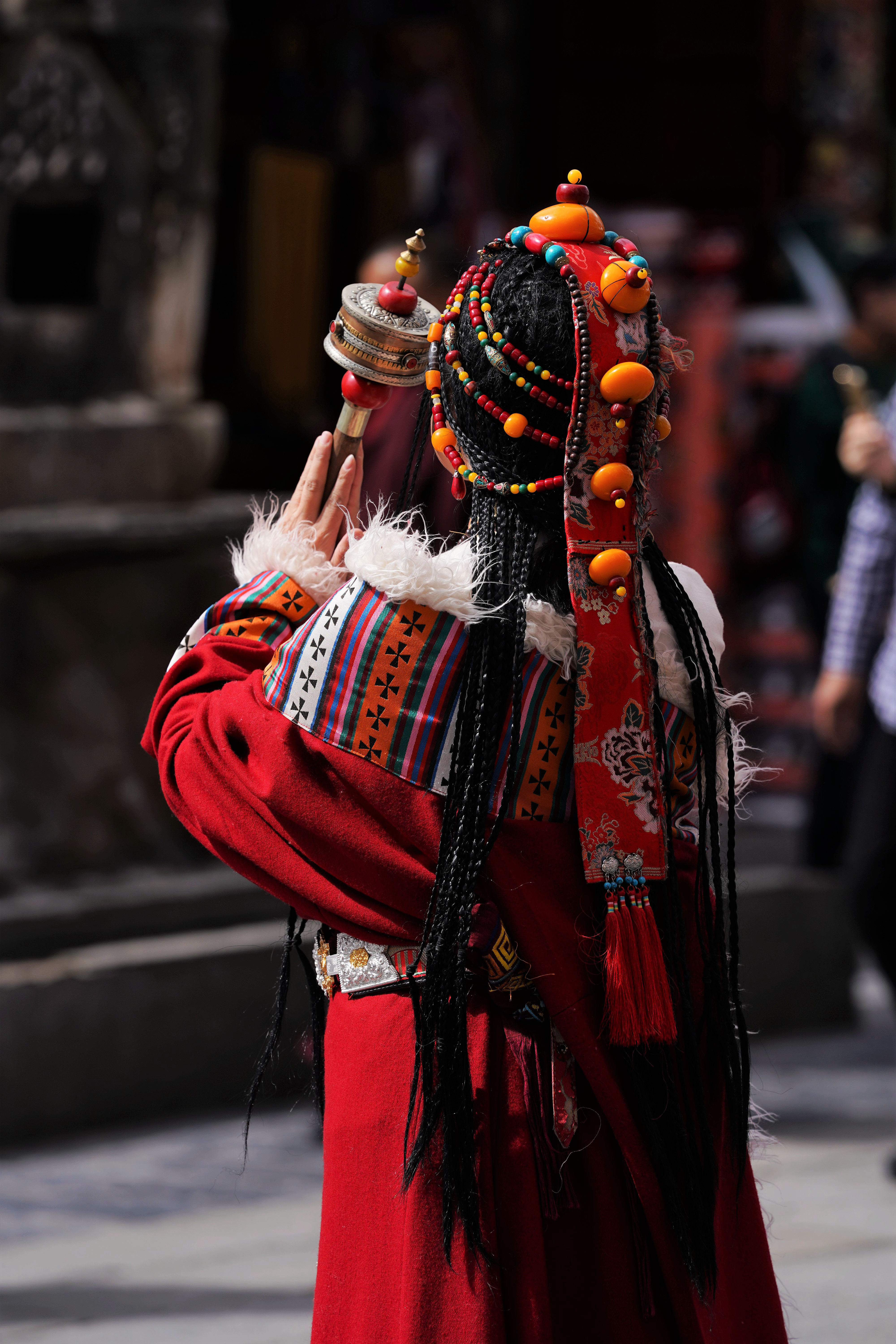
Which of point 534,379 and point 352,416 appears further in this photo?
point 352,416

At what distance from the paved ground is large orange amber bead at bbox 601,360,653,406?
5.44 ft

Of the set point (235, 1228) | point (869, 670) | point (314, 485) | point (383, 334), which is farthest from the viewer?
point (869, 670)

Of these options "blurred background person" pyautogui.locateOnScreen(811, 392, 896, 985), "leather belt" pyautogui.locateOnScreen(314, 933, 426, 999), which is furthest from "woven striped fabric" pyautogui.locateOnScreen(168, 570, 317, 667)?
"blurred background person" pyautogui.locateOnScreen(811, 392, 896, 985)

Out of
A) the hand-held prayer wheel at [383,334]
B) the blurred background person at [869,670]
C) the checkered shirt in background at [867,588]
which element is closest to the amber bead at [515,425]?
A: the hand-held prayer wheel at [383,334]

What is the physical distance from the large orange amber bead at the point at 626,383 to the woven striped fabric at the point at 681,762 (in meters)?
0.32

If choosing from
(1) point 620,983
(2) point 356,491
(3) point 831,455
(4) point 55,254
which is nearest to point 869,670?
(3) point 831,455

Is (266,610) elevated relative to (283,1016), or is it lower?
elevated

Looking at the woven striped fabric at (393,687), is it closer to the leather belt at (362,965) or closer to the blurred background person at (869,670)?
the leather belt at (362,965)

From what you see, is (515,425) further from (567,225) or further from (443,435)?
(567,225)

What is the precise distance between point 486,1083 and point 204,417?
318 centimetres

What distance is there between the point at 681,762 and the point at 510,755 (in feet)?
0.69

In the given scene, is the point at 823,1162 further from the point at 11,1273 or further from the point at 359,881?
the point at 359,881

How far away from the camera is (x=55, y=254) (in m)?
4.48

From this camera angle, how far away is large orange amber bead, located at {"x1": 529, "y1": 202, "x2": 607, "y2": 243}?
165cm
